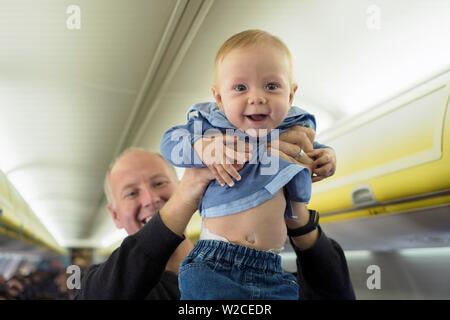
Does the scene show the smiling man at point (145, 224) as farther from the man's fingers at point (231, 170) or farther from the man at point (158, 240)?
the man's fingers at point (231, 170)

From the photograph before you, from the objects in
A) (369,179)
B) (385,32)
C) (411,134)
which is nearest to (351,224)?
(369,179)

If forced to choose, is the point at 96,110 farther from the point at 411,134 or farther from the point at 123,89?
the point at 411,134

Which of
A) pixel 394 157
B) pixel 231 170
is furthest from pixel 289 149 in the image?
pixel 394 157

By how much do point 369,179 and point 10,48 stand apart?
127cm

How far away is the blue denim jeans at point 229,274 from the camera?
33.6 inches

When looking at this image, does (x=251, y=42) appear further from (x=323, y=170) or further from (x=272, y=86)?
(x=323, y=170)

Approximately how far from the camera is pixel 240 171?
91 centimetres

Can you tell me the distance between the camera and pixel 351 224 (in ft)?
6.39

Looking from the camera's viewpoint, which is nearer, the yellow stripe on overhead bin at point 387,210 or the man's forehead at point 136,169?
the man's forehead at point 136,169

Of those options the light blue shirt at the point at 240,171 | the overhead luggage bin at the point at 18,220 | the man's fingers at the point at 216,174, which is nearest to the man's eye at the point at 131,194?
the overhead luggage bin at the point at 18,220

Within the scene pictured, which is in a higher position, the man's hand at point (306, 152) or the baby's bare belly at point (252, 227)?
the man's hand at point (306, 152)

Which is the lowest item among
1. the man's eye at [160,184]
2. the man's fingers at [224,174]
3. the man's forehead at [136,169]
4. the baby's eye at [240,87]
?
the man's fingers at [224,174]

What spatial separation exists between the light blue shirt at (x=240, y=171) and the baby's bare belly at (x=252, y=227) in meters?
0.01

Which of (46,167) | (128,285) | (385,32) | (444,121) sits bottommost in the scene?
(128,285)
